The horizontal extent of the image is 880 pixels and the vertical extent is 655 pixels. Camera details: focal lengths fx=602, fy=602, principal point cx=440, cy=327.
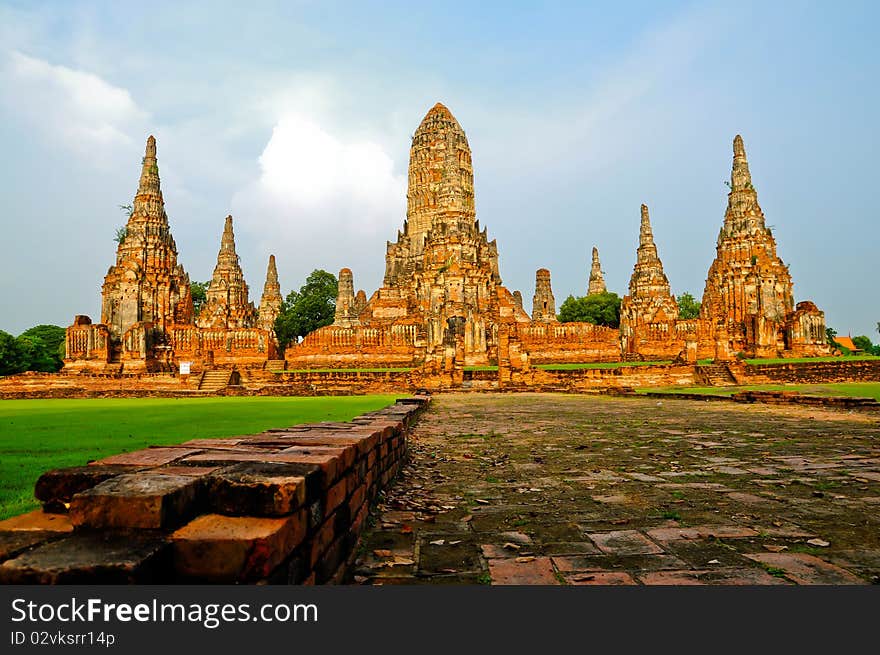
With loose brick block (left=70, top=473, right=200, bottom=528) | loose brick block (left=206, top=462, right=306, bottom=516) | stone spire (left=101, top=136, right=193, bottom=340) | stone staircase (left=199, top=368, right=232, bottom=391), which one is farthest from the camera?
stone spire (left=101, top=136, right=193, bottom=340)

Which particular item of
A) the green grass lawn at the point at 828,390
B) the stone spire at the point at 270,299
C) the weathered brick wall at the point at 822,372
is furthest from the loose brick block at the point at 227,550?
the stone spire at the point at 270,299

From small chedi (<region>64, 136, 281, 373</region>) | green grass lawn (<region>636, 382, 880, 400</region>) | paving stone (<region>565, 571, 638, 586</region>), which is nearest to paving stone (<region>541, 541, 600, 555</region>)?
paving stone (<region>565, 571, 638, 586</region>)

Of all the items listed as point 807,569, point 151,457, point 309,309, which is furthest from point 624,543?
point 309,309

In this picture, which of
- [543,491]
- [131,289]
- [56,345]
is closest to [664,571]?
[543,491]

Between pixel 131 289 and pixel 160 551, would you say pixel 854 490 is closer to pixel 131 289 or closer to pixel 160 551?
pixel 160 551

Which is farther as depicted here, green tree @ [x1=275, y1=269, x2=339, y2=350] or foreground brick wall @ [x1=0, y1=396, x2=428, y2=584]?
green tree @ [x1=275, y1=269, x2=339, y2=350]

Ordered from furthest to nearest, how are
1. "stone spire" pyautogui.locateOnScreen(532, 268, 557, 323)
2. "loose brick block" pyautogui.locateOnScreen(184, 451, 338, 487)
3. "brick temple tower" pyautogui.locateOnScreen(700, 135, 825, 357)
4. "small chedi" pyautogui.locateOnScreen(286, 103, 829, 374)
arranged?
"stone spire" pyautogui.locateOnScreen(532, 268, 557, 323) < "brick temple tower" pyautogui.locateOnScreen(700, 135, 825, 357) < "small chedi" pyautogui.locateOnScreen(286, 103, 829, 374) < "loose brick block" pyautogui.locateOnScreen(184, 451, 338, 487)

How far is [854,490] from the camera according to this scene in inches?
185

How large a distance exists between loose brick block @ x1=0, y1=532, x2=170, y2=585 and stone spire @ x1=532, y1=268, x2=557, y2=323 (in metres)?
54.3

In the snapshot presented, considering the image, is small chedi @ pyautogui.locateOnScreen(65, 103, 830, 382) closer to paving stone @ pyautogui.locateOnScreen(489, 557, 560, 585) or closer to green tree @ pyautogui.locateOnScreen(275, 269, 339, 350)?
green tree @ pyautogui.locateOnScreen(275, 269, 339, 350)

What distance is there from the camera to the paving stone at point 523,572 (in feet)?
9.12

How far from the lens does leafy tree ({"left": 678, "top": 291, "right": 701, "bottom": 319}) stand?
74.2 m

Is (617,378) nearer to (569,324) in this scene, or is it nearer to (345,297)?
(569,324)

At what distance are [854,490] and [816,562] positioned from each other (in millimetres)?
2203
